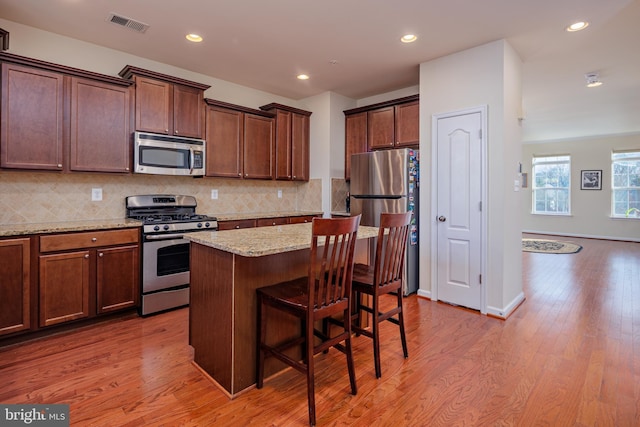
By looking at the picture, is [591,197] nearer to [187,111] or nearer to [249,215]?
[249,215]

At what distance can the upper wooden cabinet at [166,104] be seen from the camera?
135 inches

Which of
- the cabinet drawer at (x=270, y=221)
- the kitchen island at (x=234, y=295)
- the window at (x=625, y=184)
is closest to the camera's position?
the kitchen island at (x=234, y=295)

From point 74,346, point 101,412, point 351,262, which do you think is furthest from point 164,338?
point 351,262

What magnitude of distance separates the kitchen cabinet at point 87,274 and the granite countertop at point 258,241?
4.32 ft

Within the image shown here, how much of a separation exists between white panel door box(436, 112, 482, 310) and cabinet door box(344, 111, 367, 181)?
1399 millimetres

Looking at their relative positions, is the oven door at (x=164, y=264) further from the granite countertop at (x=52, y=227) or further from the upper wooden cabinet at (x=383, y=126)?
the upper wooden cabinet at (x=383, y=126)

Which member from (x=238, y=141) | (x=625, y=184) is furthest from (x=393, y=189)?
Result: (x=625, y=184)

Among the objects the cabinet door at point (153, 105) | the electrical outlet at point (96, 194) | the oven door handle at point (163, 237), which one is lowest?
the oven door handle at point (163, 237)

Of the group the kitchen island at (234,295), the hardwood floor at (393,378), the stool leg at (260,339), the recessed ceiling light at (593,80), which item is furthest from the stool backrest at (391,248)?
the recessed ceiling light at (593,80)

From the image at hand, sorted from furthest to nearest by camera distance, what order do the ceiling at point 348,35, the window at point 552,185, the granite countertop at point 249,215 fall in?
the window at point 552,185
the granite countertop at point 249,215
the ceiling at point 348,35

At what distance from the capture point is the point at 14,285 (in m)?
2.58

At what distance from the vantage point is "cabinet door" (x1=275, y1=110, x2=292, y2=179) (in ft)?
15.8

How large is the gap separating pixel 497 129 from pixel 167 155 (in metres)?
3.41

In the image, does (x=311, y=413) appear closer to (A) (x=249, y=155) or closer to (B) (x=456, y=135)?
(B) (x=456, y=135)
